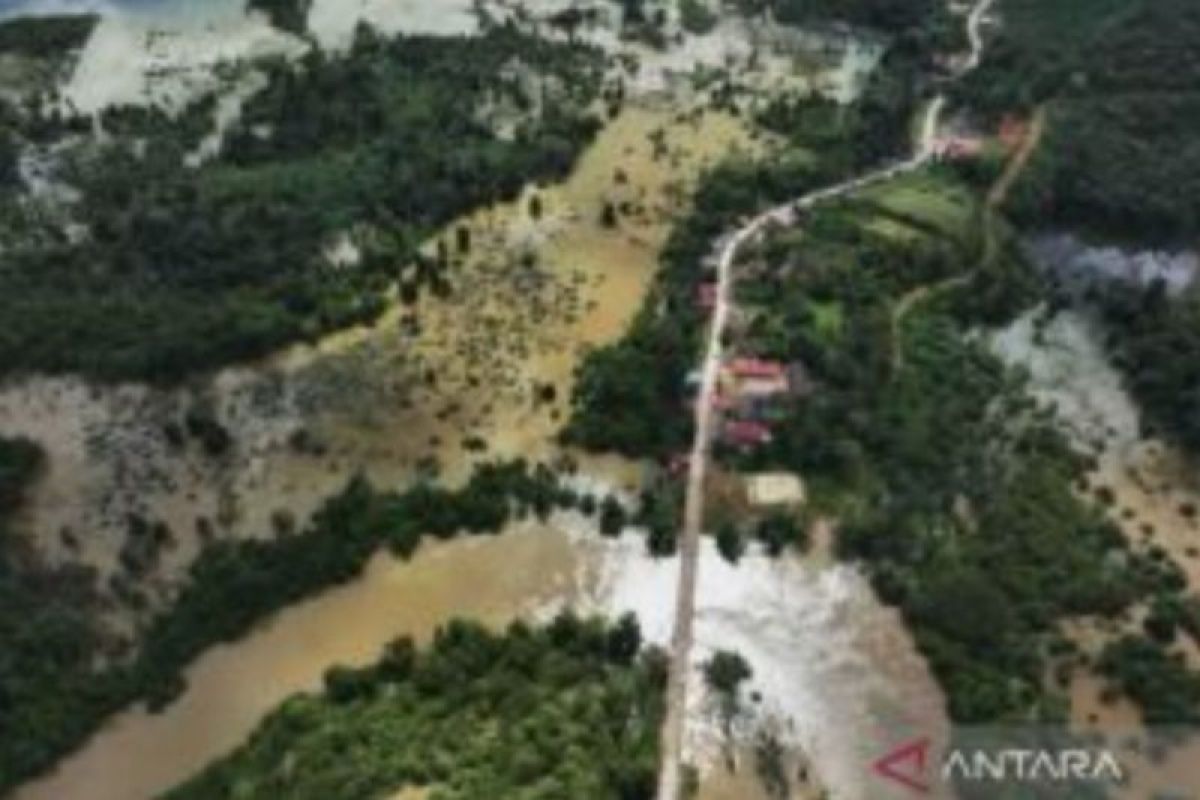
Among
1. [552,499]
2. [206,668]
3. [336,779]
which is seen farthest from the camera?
[552,499]

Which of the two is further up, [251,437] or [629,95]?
[629,95]

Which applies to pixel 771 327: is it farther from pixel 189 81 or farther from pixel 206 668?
pixel 189 81

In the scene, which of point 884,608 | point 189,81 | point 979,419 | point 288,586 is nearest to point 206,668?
point 288,586

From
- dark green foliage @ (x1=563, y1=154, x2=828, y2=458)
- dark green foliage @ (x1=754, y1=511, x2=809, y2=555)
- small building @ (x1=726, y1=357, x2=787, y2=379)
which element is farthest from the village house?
dark green foliage @ (x1=754, y1=511, x2=809, y2=555)

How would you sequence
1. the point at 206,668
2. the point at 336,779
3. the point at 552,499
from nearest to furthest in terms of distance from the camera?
the point at 336,779
the point at 206,668
the point at 552,499

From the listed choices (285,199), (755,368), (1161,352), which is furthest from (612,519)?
(285,199)

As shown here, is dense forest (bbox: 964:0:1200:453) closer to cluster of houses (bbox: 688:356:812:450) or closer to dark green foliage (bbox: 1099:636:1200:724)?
dark green foliage (bbox: 1099:636:1200:724)
